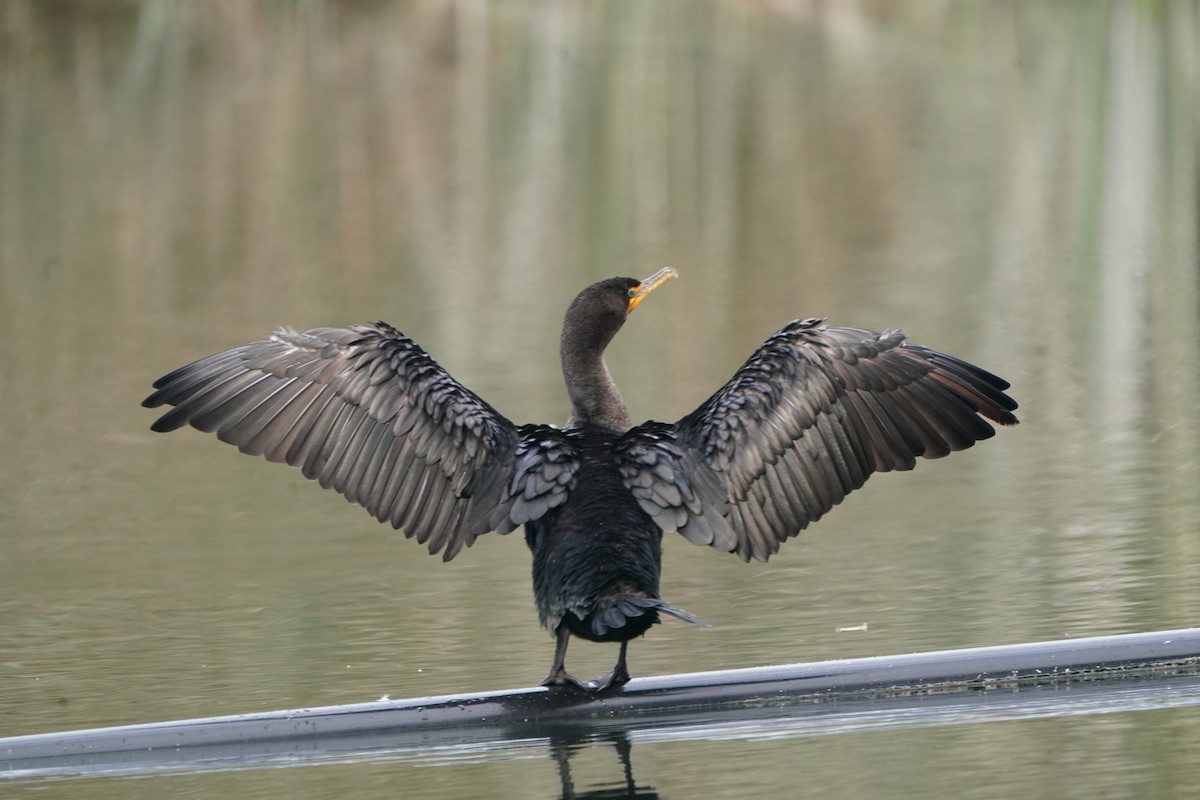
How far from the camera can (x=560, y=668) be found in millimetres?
6457

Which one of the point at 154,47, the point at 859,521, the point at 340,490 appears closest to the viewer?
the point at 340,490

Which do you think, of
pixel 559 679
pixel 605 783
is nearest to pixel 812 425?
pixel 559 679

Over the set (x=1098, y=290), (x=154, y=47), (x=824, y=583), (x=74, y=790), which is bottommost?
(x=74, y=790)

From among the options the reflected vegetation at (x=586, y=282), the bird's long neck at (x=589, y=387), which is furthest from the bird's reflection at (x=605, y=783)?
the bird's long neck at (x=589, y=387)

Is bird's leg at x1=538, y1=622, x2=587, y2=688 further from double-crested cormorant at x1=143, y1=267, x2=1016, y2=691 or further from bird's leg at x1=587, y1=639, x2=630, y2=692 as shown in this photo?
double-crested cormorant at x1=143, y1=267, x2=1016, y2=691

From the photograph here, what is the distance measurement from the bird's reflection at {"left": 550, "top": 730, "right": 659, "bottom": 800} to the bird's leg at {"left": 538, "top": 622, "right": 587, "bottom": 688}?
437 millimetres

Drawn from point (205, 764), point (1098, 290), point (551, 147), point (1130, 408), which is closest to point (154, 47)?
point (551, 147)

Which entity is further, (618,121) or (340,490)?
(618,121)

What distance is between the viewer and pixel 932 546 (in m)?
8.96

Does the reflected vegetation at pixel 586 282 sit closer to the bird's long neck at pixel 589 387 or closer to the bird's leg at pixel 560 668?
the bird's leg at pixel 560 668

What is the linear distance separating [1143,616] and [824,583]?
1466 millimetres

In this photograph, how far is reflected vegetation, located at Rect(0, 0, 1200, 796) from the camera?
7.21 metres

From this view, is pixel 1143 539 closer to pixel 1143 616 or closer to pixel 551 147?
pixel 1143 616

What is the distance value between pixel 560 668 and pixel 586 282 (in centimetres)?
1185
